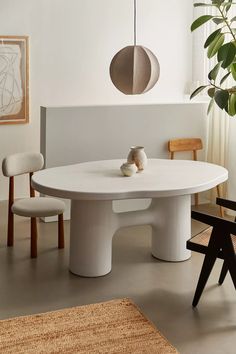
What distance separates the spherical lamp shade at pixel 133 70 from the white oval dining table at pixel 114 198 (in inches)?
26.1

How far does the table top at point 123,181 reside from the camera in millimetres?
4012

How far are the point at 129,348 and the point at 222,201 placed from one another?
54.2 inches

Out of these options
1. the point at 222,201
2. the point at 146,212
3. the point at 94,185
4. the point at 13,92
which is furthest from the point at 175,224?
the point at 13,92

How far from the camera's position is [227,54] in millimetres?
4125

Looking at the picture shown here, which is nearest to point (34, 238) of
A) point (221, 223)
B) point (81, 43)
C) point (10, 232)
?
point (10, 232)

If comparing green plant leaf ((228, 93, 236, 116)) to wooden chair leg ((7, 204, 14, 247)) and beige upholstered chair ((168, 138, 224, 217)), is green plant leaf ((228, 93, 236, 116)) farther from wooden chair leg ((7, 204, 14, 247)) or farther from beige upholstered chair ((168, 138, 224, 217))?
wooden chair leg ((7, 204, 14, 247))

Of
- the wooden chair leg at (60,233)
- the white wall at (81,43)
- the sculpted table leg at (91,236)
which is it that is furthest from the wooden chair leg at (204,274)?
the white wall at (81,43)

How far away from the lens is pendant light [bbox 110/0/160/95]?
4.56 meters

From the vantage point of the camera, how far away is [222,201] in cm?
423

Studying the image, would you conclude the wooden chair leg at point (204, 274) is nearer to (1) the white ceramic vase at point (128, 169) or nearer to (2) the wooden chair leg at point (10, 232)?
(1) the white ceramic vase at point (128, 169)

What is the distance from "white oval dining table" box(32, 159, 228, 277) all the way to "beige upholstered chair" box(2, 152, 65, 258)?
1.08 ft

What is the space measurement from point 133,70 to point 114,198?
43.6 inches

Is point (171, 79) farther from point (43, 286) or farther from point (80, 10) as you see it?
point (43, 286)

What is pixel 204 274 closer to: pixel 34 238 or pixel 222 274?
pixel 222 274
